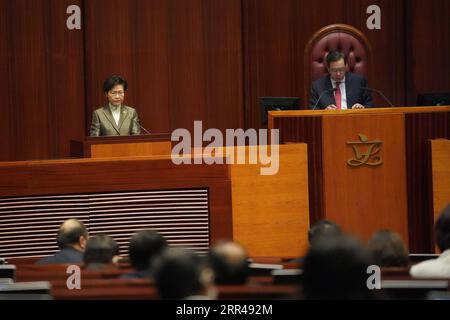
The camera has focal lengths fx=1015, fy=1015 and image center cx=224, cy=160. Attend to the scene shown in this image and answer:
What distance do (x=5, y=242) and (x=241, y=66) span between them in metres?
4.14

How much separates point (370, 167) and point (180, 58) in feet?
11.2

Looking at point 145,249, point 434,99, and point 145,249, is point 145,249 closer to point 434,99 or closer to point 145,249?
point 145,249

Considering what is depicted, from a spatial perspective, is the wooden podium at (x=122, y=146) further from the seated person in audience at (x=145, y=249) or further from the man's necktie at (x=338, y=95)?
the seated person in audience at (x=145, y=249)

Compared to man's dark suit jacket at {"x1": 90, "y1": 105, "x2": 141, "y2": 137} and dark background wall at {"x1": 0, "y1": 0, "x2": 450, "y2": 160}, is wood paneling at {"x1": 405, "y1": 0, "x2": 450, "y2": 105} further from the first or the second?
man's dark suit jacket at {"x1": 90, "y1": 105, "x2": 141, "y2": 137}

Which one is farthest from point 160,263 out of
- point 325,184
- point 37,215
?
point 325,184

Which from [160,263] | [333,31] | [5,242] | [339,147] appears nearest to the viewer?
[160,263]

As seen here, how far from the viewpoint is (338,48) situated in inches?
375

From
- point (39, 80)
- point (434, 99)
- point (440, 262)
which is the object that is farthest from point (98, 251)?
point (39, 80)

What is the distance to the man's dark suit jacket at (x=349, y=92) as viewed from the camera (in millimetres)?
7953

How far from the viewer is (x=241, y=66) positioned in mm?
10000

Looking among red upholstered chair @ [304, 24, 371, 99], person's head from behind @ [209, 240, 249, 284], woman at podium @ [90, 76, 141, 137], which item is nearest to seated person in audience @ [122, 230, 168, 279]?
person's head from behind @ [209, 240, 249, 284]

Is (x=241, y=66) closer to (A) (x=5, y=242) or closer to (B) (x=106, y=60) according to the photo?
(B) (x=106, y=60)

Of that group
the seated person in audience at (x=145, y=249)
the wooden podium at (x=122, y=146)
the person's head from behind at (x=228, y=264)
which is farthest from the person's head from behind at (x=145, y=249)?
the wooden podium at (x=122, y=146)
